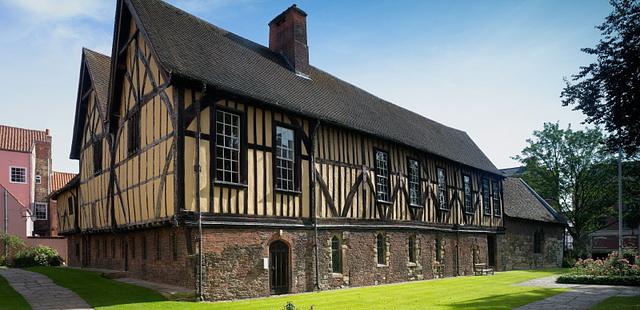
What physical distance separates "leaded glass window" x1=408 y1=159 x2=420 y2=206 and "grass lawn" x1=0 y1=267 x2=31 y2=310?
15881 millimetres

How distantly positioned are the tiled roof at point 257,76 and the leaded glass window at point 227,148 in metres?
0.91

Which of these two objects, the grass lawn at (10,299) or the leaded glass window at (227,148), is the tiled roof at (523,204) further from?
the grass lawn at (10,299)

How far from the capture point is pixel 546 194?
45.6m

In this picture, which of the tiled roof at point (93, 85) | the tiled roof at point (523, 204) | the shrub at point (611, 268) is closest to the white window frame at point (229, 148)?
the tiled roof at point (93, 85)

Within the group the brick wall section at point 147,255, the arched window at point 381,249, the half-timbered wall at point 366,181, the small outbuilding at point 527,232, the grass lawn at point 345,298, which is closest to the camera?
the grass lawn at point 345,298

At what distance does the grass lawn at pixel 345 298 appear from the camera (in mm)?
13352

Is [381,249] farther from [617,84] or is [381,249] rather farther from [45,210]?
[45,210]

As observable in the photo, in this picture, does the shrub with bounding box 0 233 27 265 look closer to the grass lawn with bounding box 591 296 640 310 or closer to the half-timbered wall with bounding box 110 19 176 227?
the half-timbered wall with bounding box 110 19 176 227

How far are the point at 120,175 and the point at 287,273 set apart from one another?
758cm

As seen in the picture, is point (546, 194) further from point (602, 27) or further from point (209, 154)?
point (209, 154)

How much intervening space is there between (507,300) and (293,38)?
1357 centimetres

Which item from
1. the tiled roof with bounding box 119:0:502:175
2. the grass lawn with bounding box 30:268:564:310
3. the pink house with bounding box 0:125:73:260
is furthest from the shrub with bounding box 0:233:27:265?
the tiled roof with bounding box 119:0:502:175

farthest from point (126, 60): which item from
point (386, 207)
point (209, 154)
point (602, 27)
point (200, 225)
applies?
point (602, 27)

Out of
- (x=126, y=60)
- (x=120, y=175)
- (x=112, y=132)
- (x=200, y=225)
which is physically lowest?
(x=200, y=225)
